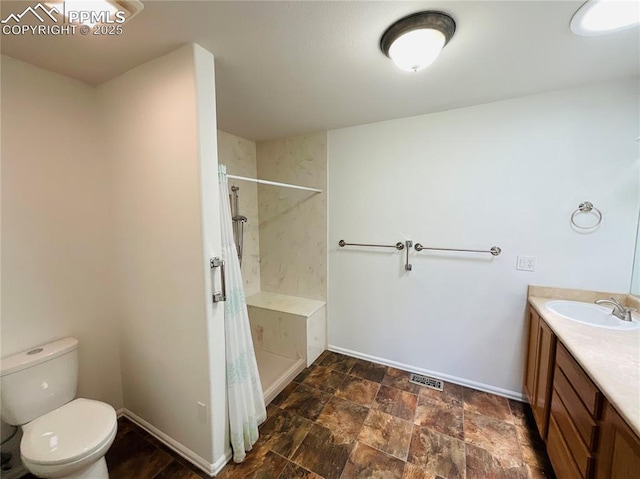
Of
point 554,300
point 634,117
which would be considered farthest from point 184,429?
point 634,117

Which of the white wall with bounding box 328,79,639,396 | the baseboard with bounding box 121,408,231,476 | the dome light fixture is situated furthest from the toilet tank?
the dome light fixture

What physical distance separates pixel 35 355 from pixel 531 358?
3265 millimetres

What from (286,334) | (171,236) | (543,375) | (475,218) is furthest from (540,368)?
(171,236)

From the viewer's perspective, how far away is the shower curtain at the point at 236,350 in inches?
61.9

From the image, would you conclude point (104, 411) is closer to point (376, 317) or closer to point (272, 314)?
point (272, 314)

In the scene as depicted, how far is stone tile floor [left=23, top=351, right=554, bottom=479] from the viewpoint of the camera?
153cm

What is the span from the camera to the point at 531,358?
1905mm

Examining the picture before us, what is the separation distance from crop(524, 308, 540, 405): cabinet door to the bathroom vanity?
13 millimetres

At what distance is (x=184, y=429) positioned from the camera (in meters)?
1.64

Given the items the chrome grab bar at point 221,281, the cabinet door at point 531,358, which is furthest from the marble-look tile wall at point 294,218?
the cabinet door at point 531,358

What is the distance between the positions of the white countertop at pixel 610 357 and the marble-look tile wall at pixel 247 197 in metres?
2.76

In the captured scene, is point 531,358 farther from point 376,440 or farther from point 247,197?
point 247,197

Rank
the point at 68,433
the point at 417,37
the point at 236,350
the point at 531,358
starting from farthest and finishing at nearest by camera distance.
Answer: the point at 531,358, the point at 236,350, the point at 68,433, the point at 417,37

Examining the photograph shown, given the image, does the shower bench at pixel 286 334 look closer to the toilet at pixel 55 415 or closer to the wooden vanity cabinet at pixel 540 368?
the toilet at pixel 55 415
